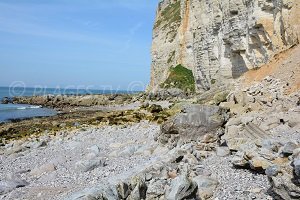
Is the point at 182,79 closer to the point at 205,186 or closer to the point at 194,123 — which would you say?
the point at 194,123

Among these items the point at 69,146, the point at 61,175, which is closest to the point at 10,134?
the point at 69,146

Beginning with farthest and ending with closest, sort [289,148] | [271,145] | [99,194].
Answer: [271,145], [99,194], [289,148]

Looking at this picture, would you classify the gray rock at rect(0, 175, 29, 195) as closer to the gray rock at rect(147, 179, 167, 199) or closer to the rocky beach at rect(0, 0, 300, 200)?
the rocky beach at rect(0, 0, 300, 200)

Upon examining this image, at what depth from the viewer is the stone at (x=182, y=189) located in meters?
10.2

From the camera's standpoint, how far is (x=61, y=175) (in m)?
15.0

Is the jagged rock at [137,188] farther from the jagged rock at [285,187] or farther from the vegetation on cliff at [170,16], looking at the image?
the vegetation on cliff at [170,16]

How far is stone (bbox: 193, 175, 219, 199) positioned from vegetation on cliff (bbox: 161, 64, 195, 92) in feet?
167

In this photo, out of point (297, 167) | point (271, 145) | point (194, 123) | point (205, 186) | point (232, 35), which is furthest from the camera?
point (232, 35)

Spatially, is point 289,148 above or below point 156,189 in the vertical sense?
above

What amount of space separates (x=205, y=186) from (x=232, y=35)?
2742 centimetres

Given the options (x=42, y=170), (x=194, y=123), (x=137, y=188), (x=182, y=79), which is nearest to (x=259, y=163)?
(x=137, y=188)

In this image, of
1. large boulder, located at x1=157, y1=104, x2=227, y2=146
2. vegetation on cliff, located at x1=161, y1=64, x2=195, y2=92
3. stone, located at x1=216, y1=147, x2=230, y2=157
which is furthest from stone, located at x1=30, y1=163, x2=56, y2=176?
vegetation on cliff, located at x1=161, y1=64, x2=195, y2=92

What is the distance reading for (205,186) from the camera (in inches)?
423

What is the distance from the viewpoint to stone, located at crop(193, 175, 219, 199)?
34.3ft
